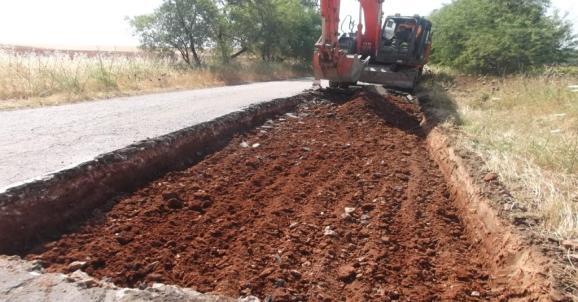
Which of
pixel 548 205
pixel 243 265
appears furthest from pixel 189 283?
pixel 548 205

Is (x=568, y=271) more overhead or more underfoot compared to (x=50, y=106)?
more underfoot

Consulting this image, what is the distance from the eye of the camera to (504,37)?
44.7ft

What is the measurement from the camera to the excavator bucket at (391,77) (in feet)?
34.4

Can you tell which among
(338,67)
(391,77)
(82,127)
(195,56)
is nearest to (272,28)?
(195,56)

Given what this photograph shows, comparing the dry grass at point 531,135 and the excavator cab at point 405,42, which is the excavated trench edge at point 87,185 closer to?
the dry grass at point 531,135

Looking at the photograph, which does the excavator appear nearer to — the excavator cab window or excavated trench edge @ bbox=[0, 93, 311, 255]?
the excavator cab window

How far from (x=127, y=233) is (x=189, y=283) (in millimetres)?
880

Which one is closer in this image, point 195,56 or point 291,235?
point 291,235

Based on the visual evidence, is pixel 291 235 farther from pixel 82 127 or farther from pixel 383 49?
pixel 383 49

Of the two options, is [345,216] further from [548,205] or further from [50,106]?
[50,106]

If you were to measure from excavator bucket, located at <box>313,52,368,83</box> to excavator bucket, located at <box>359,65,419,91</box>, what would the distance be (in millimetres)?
1513

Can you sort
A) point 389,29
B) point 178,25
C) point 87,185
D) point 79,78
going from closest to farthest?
1. point 87,185
2. point 79,78
3. point 389,29
4. point 178,25

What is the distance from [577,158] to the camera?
441 cm

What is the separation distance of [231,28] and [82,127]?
17.5 m
